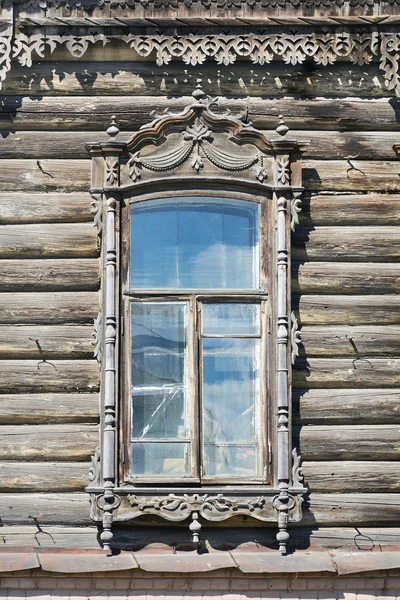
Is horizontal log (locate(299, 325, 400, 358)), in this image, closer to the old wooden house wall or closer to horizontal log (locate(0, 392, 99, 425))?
the old wooden house wall

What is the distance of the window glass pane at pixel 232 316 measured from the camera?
6.35m

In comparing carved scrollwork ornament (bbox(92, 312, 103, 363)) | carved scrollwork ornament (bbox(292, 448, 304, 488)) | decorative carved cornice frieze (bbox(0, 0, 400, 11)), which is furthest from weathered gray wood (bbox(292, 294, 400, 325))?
decorative carved cornice frieze (bbox(0, 0, 400, 11))

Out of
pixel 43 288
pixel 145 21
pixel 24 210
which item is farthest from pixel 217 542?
pixel 145 21

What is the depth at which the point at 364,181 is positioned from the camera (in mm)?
6504

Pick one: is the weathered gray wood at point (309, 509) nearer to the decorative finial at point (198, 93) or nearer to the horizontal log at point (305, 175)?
the horizontal log at point (305, 175)

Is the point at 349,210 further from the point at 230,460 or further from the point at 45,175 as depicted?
the point at 45,175

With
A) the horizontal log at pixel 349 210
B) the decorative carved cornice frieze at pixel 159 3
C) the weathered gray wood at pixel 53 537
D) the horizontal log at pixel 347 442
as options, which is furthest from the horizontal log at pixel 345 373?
the decorative carved cornice frieze at pixel 159 3

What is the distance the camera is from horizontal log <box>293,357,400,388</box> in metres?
6.30

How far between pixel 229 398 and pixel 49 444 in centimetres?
99

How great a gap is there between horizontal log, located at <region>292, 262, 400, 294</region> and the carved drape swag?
139mm

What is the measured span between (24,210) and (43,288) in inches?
17.4

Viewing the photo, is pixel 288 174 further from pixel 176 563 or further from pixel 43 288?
pixel 176 563

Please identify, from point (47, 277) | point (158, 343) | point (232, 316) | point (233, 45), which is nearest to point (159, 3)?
point (233, 45)

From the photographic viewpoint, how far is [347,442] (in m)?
6.25
